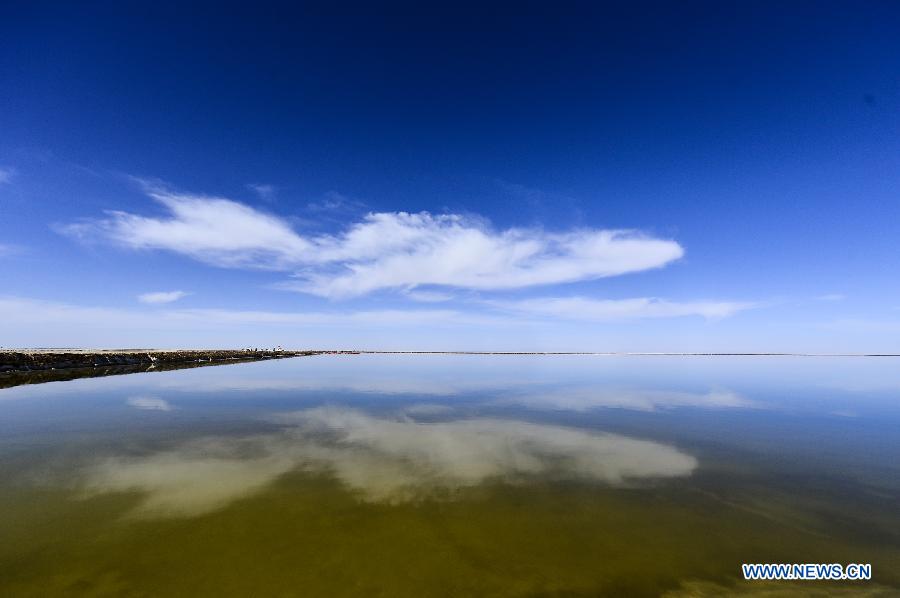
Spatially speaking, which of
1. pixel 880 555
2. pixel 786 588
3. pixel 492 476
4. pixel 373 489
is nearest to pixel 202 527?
pixel 373 489

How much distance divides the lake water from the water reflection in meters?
0.09

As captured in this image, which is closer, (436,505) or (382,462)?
(436,505)

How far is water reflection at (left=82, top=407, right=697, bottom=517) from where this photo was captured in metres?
8.88

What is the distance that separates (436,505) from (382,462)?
3.51 meters

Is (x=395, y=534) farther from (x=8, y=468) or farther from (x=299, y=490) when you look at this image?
(x=8, y=468)

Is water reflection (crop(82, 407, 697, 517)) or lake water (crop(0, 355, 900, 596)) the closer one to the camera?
lake water (crop(0, 355, 900, 596))

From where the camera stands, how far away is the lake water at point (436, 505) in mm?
5633

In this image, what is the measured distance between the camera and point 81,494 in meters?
8.45

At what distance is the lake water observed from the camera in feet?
18.5

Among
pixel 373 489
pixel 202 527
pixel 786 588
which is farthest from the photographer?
pixel 373 489

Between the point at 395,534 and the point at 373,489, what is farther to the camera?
the point at 373,489

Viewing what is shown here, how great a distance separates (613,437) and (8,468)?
1854cm

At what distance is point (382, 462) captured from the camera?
11.2 metres

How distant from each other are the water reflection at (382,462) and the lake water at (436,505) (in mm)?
86
